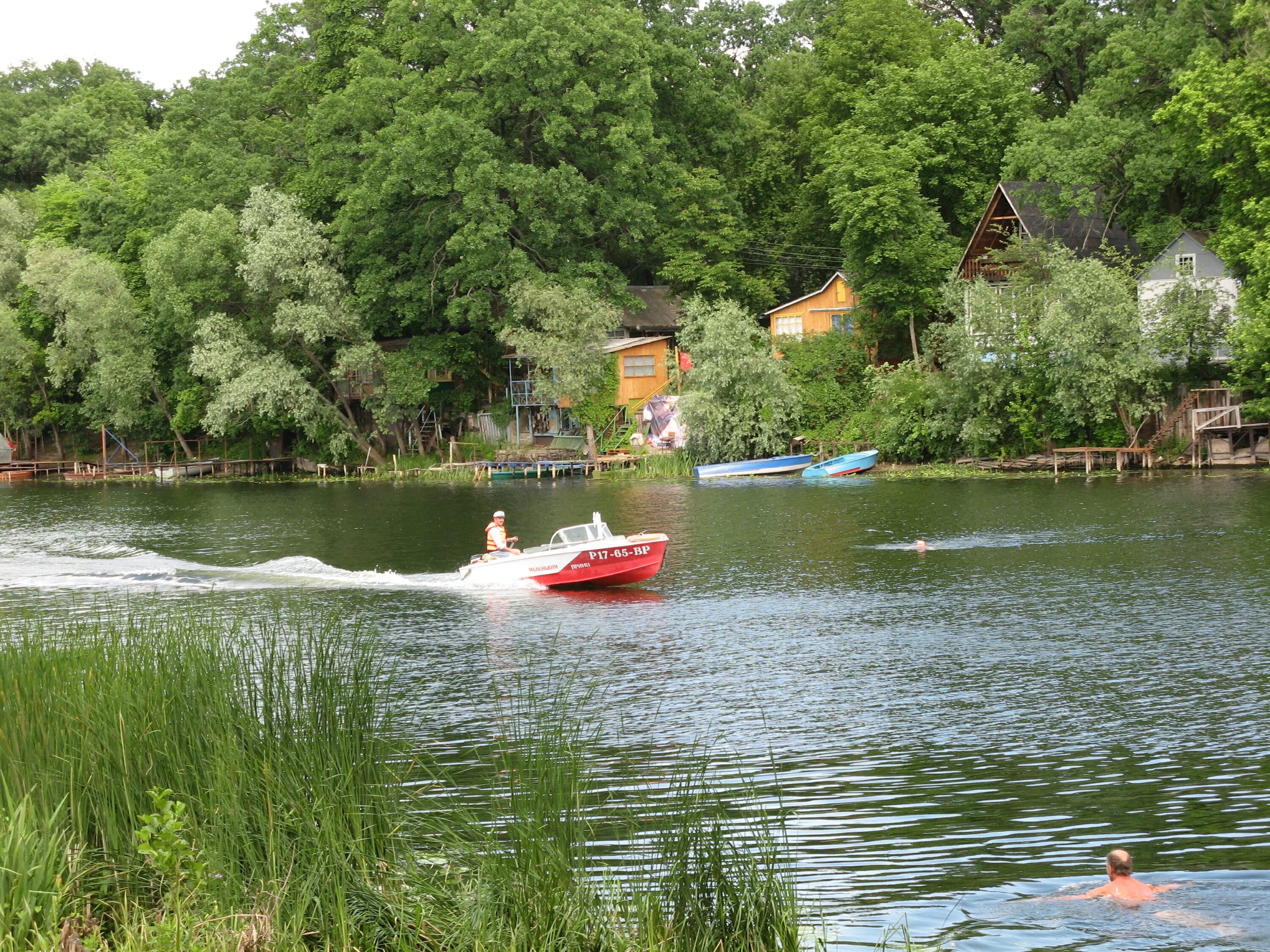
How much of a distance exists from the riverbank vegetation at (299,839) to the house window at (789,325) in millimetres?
59089

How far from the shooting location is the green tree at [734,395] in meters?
60.7

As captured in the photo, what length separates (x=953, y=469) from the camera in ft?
178

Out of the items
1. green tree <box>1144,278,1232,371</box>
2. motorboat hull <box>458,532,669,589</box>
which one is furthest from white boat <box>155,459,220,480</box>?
green tree <box>1144,278,1232,371</box>

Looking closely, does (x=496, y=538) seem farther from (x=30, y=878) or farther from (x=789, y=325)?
(x=789, y=325)

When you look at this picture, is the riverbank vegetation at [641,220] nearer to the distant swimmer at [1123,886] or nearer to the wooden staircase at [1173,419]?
the wooden staircase at [1173,419]

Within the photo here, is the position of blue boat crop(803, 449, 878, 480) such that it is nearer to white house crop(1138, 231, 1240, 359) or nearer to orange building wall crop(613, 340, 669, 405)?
white house crop(1138, 231, 1240, 359)

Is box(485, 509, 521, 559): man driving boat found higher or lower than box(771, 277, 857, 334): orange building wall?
lower

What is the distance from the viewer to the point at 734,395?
61500 millimetres

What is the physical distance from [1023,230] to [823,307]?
1275 cm

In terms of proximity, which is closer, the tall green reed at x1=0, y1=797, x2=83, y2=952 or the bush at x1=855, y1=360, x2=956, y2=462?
the tall green reed at x1=0, y1=797, x2=83, y2=952

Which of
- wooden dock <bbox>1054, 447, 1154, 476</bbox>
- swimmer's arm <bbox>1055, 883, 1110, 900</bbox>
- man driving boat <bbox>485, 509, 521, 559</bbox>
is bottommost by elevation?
swimmer's arm <bbox>1055, 883, 1110, 900</bbox>

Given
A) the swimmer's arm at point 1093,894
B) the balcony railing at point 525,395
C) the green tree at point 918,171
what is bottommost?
the swimmer's arm at point 1093,894

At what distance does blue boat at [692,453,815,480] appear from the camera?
59906 millimetres

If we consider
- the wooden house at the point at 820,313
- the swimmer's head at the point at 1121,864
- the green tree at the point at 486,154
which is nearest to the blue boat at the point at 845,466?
the wooden house at the point at 820,313
